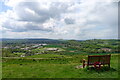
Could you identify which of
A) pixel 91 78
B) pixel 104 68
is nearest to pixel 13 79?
pixel 91 78

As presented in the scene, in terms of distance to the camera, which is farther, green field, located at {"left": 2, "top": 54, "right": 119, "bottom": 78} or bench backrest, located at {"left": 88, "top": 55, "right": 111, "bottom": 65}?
bench backrest, located at {"left": 88, "top": 55, "right": 111, "bottom": 65}

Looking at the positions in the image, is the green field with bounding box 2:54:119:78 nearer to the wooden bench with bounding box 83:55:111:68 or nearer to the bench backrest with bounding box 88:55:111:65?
the wooden bench with bounding box 83:55:111:68

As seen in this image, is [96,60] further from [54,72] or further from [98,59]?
[54,72]

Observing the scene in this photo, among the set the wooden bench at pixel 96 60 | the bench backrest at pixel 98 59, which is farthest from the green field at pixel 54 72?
the bench backrest at pixel 98 59

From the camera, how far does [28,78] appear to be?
5.66 m

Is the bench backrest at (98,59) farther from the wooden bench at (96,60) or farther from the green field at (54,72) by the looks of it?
the green field at (54,72)

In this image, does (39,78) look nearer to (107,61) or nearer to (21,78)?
Result: (21,78)

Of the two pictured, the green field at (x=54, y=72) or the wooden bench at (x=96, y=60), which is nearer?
the green field at (x=54, y=72)

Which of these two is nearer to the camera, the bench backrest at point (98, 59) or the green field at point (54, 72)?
the green field at point (54, 72)

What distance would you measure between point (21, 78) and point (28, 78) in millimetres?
361

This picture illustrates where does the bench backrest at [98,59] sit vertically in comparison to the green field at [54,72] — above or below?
above

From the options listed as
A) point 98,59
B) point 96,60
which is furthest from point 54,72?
point 98,59

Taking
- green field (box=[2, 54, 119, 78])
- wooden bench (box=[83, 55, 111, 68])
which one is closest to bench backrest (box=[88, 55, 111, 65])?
wooden bench (box=[83, 55, 111, 68])

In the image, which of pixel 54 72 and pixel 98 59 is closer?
pixel 54 72
